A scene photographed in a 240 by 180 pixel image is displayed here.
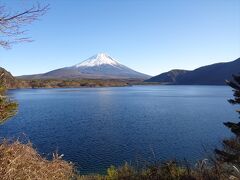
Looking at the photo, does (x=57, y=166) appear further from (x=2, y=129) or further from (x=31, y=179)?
(x=2, y=129)

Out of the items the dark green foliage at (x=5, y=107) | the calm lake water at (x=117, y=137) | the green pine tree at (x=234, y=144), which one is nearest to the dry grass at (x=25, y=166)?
the dark green foliage at (x=5, y=107)

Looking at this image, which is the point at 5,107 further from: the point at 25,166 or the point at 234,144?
the point at 234,144

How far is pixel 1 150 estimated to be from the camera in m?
6.73

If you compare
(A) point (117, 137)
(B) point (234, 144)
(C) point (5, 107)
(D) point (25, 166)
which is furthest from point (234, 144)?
(A) point (117, 137)

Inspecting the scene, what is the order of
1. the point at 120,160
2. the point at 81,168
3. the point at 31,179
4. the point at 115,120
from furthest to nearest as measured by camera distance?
the point at 115,120, the point at 120,160, the point at 81,168, the point at 31,179

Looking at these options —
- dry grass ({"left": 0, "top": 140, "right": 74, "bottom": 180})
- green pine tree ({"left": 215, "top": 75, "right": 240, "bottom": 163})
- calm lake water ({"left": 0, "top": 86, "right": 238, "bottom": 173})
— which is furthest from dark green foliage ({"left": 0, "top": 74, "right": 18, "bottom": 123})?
calm lake water ({"left": 0, "top": 86, "right": 238, "bottom": 173})

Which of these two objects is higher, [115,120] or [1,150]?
[1,150]

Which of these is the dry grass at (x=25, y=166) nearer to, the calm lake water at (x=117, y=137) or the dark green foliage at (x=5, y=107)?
the dark green foliage at (x=5, y=107)

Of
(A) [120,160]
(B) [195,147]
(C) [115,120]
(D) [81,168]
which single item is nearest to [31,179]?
(D) [81,168]

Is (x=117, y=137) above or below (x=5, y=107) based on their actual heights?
below

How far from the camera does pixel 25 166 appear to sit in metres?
6.59

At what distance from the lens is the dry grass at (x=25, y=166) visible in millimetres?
6168

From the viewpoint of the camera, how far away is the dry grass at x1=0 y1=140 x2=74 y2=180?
617 cm

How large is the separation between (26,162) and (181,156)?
25.0 metres
